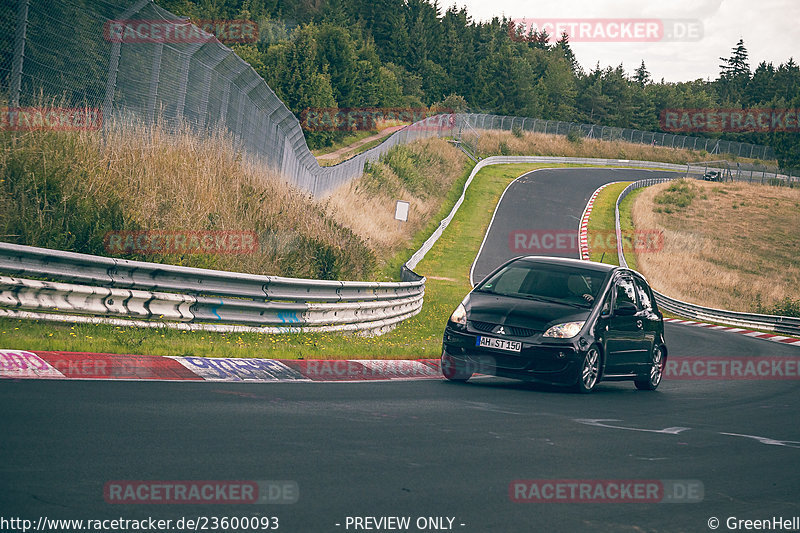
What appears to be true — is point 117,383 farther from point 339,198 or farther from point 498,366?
point 339,198

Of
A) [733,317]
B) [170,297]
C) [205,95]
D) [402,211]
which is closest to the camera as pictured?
[170,297]

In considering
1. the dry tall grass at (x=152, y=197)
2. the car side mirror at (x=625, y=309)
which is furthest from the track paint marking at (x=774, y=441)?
the dry tall grass at (x=152, y=197)

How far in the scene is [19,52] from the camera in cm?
1183

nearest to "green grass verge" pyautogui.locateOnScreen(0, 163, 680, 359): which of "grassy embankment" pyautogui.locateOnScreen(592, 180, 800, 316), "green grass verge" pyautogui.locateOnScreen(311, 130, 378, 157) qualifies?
"grassy embankment" pyautogui.locateOnScreen(592, 180, 800, 316)

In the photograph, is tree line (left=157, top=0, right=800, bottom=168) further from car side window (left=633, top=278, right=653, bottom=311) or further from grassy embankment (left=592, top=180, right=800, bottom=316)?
car side window (left=633, top=278, right=653, bottom=311)

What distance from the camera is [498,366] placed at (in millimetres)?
10383

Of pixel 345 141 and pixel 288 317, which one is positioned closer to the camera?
pixel 288 317

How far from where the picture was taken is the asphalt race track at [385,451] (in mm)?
4609

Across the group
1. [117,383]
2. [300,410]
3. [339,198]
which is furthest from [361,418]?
[339,198]

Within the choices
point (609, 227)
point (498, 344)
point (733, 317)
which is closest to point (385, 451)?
point (498, 344)

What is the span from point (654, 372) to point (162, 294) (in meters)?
7.08

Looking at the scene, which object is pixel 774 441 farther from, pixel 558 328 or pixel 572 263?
pixel 572 263

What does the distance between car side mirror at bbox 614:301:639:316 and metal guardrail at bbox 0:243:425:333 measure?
191 inches

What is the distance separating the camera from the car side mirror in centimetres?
1121
